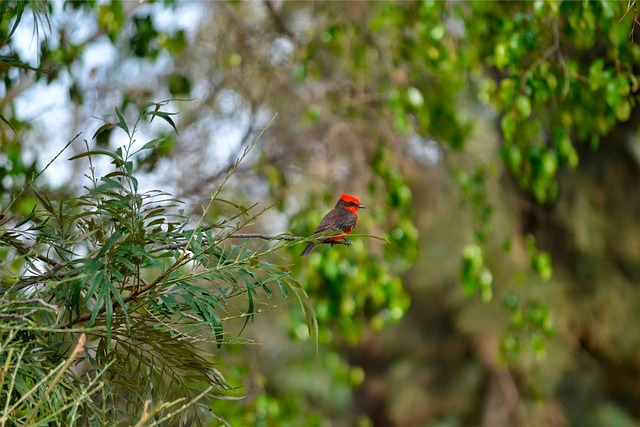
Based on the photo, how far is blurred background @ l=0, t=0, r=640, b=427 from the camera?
3752 millimetres

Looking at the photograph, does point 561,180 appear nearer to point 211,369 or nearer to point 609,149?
point 609,149

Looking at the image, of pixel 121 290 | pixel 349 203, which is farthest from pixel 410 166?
pixel 121 290

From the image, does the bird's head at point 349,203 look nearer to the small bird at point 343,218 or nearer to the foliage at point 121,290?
the small bird at point 343,218

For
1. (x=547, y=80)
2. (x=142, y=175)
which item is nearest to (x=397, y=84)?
(x=142, y=175)

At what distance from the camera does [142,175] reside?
506cm

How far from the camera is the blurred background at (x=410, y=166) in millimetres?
3752

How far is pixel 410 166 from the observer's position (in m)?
6.27

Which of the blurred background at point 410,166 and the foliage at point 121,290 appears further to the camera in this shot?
the blurred background at point 410,166

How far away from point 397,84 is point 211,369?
11.3 ft

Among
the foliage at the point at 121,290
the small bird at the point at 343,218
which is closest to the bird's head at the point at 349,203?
the small bird at the point at 343,218

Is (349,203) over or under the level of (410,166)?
over

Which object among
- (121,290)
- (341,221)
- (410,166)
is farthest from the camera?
(410,166)

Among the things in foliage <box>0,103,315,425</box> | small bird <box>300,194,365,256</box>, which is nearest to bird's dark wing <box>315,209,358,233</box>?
small bird <box>300,194,365,256</box>

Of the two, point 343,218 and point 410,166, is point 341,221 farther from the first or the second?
point 410,166
